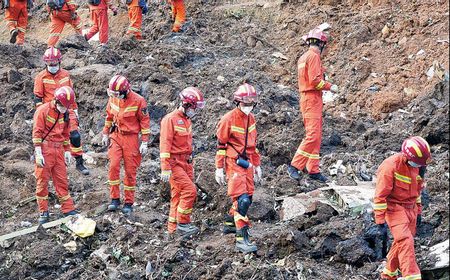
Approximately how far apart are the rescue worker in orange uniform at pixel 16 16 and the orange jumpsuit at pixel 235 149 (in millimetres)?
8784

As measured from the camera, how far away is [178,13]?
16453mm

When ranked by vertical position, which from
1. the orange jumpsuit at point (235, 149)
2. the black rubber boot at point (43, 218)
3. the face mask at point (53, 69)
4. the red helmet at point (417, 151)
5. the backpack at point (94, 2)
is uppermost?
the backpack at point (94, 2)

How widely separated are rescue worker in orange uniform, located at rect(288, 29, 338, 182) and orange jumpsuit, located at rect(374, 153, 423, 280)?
2.71 m

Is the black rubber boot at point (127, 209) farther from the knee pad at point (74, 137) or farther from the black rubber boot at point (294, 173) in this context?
the black rubber boot at point (294, 173)

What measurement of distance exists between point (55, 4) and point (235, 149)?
7.30 meters

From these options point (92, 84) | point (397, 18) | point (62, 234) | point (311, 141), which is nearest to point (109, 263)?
point (62, 234)

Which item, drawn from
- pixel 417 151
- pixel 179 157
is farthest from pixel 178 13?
pixel 417 151

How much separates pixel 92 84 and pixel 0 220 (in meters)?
4.01

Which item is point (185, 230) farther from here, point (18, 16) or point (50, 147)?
point (18, 16)

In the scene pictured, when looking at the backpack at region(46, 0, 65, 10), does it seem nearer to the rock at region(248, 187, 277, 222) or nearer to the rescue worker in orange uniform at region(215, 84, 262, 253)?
the rock at region(248, 187, 277, 222)

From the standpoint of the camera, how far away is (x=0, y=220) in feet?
35.7

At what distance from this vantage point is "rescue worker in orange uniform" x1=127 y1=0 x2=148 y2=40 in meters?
15.8

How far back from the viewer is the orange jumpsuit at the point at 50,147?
9.84 m

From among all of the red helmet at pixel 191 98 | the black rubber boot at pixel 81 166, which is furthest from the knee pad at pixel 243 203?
the black rubber boot at pixel 81 166
